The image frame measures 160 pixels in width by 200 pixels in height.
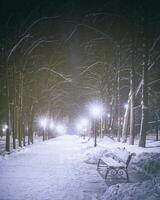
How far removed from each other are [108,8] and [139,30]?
10.4 ft

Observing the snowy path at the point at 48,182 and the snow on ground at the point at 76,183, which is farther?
the snowy path at the point at 48,182

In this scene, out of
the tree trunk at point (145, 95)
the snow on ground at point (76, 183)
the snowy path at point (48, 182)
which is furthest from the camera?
the tree trunk at point (145, 95)

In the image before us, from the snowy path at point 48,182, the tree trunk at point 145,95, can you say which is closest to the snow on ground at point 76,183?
the snowy path at point 48,182

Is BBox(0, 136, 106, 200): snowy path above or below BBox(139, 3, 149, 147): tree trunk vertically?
below

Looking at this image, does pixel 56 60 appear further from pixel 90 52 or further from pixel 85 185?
pixel 85 185

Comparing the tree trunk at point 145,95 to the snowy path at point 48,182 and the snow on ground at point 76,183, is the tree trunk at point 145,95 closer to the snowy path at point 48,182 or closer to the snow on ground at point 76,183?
the snow on ground at point 76,183

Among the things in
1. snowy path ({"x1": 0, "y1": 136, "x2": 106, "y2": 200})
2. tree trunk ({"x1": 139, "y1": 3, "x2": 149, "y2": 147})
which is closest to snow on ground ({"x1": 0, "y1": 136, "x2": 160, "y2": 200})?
snowy path ({"x1": 0, "y1": 136, "x2": 106, "y2": 200})

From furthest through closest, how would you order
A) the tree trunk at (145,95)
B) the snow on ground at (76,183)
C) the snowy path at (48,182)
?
the tree trunk at (145,95) → the snowy path at (48,182) → the snow on ground at (76,183)

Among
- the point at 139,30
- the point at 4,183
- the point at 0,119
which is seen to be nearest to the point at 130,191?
the point at 4,183

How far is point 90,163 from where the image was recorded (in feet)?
63.6

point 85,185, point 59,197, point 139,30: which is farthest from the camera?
point 139,30

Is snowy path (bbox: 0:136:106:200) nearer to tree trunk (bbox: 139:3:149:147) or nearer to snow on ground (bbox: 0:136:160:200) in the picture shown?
snow on ground (bbox: 0:136:160:200)

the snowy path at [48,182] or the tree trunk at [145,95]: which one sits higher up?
the tree trunk at [145,95]

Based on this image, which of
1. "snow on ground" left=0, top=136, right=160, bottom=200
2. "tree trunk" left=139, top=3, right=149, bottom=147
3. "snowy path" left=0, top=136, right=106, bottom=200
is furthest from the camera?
"tree trunk" left=139, top=3, right=149, bottom=147
